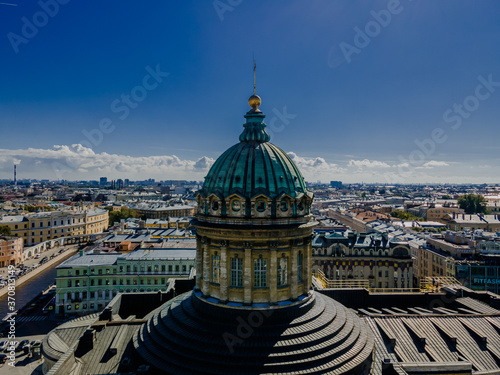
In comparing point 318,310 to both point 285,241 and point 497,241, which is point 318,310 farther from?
point 497,241

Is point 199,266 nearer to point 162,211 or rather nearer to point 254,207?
point 254,207

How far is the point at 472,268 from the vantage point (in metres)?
69.9

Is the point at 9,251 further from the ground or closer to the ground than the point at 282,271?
closer to the ground

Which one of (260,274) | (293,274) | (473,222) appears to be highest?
(260,274)

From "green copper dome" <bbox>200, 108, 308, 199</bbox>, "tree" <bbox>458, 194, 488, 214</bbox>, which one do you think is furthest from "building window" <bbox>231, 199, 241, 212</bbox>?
"tree" <bbox>458, 194, 488, 214</bbox>

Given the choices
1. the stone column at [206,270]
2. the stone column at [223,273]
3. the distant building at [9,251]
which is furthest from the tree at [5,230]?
the stone column at [223,273]

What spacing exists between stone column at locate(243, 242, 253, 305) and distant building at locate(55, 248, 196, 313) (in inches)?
1896

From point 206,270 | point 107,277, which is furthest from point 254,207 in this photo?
point 107,277

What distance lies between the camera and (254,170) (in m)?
28.6

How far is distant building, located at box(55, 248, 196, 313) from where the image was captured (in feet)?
231

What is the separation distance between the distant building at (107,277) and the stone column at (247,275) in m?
48.2

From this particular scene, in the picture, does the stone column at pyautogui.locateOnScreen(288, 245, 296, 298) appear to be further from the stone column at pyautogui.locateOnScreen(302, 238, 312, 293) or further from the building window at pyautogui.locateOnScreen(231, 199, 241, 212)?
the building window at pyautogui.locateOnScreen(231, 199, 241, 212)

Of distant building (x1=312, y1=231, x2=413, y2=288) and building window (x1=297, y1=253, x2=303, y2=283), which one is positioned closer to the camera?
building window (x1=297, y1=253, x2=303, y2=283)
